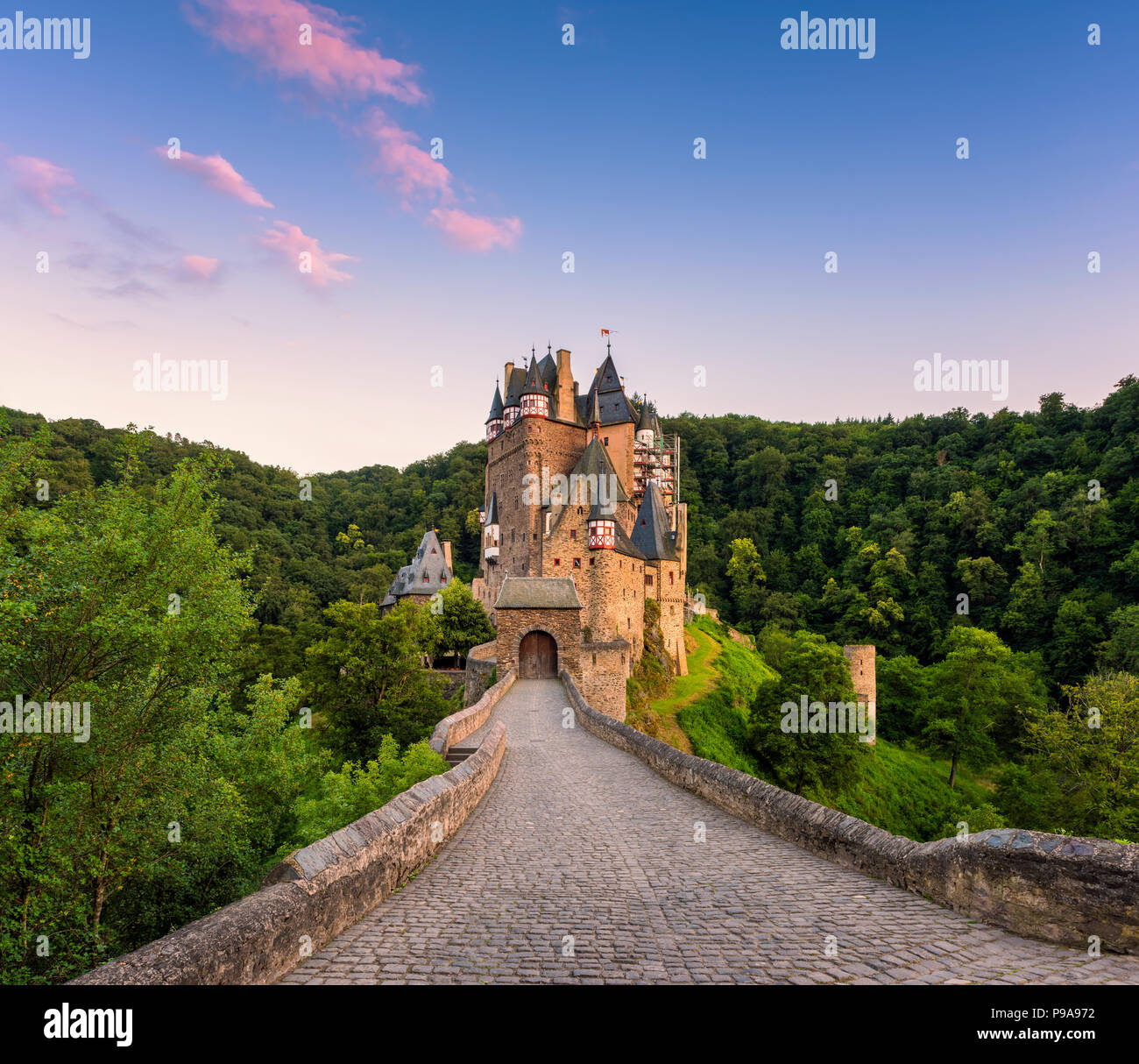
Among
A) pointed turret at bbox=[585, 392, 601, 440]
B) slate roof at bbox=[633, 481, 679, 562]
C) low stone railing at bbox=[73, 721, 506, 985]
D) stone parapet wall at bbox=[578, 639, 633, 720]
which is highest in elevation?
pointed turret at bbox=[585, 392, 601, 440]

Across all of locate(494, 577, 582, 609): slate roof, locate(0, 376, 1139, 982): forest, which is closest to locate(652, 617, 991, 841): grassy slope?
locate(0, 376, 1139, 982): forest

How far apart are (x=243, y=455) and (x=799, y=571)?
85.1 m

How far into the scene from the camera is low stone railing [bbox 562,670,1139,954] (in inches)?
179

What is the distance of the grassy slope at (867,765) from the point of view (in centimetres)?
3234

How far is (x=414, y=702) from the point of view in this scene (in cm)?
2814

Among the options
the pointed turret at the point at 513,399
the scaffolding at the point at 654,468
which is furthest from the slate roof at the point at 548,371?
the scaffolding at the point at 654,468

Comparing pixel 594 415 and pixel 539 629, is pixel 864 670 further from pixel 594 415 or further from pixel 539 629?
pixel 539 629

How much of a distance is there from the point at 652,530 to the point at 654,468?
9.66m

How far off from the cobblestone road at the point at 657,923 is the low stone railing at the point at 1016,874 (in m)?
0.15

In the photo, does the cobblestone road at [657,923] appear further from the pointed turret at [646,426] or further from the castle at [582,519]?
the pointed turret at [646,426]

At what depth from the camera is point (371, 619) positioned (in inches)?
1127

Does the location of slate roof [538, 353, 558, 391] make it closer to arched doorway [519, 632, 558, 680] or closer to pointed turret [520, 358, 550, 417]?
pointed turret [520, 358, 550, 417]

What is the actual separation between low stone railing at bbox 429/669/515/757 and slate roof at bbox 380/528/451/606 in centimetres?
3235
